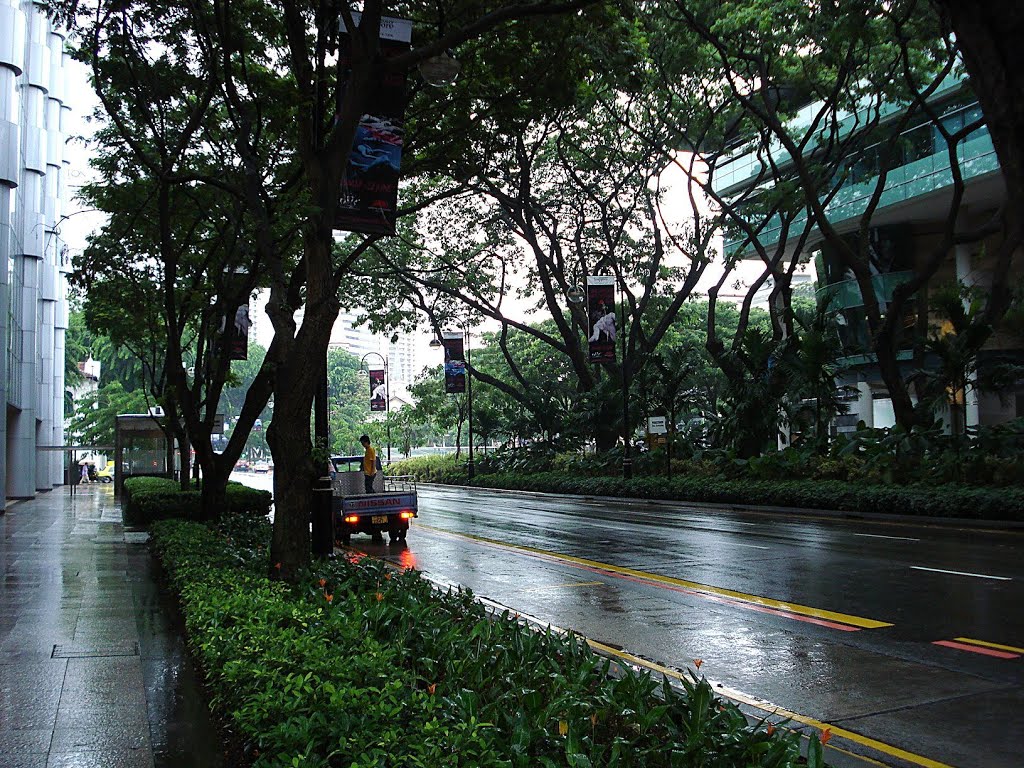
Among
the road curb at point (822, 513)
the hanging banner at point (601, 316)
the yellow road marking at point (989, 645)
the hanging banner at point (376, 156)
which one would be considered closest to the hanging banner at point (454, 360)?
the road curb at point (822, 513)

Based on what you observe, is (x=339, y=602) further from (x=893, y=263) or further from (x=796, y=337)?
(x=893, y=263)

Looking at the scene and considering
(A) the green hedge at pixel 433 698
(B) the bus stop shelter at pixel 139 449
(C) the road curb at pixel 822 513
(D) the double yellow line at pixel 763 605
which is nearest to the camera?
(A) the green hedge at pixel 433 698

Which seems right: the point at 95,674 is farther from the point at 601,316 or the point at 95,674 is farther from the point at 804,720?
the point at 601,316

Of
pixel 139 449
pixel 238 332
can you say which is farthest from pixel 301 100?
pixel 139 449

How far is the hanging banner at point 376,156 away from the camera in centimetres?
1060

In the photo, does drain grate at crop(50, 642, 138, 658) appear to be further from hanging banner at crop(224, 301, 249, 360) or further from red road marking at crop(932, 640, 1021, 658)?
hanging banner at crop(224, 301, 249, 360)

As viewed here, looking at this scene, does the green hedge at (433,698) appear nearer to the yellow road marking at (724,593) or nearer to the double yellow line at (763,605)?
the double yellow line at (763,605)

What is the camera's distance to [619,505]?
30.7m

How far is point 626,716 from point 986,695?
3.23 metres

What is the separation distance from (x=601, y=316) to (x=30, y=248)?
964 inches

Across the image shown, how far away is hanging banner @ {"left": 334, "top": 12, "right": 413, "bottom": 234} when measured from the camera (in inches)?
417

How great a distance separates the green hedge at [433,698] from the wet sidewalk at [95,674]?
366mm

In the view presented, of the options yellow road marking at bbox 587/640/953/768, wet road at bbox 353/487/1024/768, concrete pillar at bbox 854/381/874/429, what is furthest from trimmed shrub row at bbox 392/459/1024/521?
concrete pillar at bbox 854/381/874/429

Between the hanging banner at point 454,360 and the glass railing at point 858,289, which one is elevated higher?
the glass railing at point 858,289
